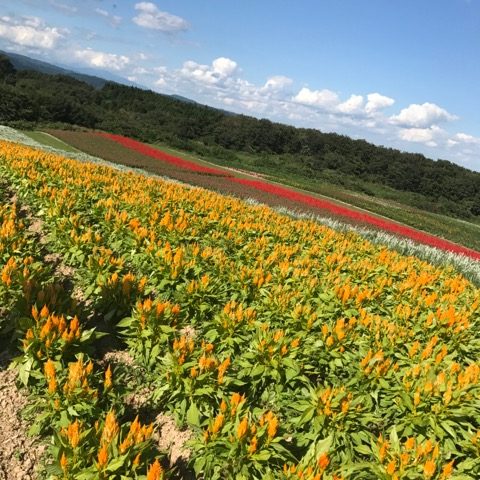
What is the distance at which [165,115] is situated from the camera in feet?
324

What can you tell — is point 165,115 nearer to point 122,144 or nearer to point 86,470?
point 122,144

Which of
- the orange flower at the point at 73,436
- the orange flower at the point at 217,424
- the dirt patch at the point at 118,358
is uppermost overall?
the orange flower at the point at 217,424

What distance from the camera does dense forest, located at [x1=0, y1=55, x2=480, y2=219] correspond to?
227ft

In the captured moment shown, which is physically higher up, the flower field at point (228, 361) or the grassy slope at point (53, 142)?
the flower field at point (228, 361)

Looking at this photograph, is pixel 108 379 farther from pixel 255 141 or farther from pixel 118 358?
pixel 255 141

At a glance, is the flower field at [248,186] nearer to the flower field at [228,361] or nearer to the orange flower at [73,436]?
the flower field at [228,361]

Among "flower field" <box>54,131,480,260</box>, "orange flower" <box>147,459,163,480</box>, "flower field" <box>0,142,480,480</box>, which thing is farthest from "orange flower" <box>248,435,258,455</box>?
"flower field" <box>54,131,480,260</box>

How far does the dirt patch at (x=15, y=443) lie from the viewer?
11.7 feet

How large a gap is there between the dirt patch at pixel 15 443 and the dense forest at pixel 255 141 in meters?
63.9

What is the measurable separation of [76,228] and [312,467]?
5.78 metres

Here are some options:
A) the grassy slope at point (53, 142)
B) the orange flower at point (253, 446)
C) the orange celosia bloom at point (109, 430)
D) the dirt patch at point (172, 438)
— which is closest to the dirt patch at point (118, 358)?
the dirt patch at point (172, 438)

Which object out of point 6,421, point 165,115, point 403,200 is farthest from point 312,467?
point 165,115

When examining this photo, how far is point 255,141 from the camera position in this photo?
96.2 metres

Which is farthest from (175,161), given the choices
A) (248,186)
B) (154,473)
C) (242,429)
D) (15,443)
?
(154,473)
